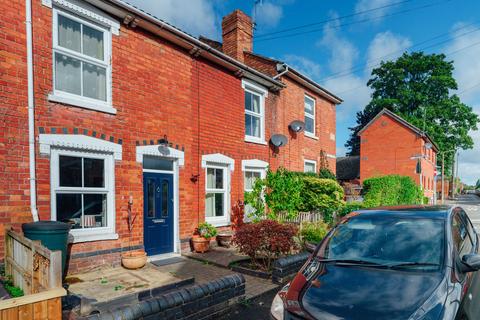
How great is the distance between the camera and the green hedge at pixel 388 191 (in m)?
17.8

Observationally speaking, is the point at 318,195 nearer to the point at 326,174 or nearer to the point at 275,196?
the point at 326,174

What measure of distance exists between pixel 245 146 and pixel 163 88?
12.8ft

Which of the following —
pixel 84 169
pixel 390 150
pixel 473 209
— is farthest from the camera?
pixel 390 150

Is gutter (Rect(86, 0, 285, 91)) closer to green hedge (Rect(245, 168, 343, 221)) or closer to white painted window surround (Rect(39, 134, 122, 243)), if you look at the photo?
white painted window surround (Rect(39, 134, 122, 243))

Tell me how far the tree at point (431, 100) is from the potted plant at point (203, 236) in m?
31.2

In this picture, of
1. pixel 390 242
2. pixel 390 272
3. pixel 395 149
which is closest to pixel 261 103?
pixel 390 242

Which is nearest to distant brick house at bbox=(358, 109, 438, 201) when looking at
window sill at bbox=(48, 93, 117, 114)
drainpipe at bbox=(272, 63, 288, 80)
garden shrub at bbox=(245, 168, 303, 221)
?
drainpipe at bbox=(272, 63, 288, 80)

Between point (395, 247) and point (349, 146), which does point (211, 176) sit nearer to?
point (395, 247)

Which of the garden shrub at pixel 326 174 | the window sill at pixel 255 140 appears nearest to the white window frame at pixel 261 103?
the window sill at pixel 255 140

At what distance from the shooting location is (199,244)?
27.9 ft

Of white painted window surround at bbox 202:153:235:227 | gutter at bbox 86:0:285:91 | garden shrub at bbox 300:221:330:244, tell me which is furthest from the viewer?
white painted window surround at bbox 202:153:235:227

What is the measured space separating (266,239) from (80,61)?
5.73 m

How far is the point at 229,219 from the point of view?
10.1 meters

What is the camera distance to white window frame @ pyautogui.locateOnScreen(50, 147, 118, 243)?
5969mm
